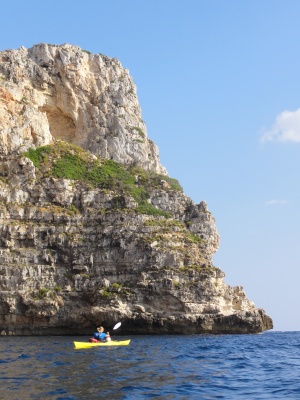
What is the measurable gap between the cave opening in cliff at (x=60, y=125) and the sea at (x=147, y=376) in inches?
2234

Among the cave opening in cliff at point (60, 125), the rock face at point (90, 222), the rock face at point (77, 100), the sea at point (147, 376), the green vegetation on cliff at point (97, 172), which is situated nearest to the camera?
the sea at point (147, 376)

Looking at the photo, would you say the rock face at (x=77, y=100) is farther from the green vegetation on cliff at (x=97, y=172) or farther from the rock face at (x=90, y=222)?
the green vegetation on cliff at (x=97, y=172)

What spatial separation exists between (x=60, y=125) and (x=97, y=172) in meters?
14.2

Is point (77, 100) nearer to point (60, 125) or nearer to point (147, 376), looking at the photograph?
point (60, 125)

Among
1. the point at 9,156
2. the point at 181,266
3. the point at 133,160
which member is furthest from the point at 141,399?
the point at 133,160

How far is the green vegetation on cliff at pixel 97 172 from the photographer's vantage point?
250 ft

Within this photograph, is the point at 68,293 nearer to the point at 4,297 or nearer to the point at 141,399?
the point at 4,297

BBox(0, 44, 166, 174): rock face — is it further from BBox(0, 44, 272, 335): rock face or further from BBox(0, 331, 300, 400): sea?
BBox(0, 331, 300, 400): sea

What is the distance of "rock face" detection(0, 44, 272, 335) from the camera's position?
2459 inches

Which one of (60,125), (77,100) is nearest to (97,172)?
(60,125)

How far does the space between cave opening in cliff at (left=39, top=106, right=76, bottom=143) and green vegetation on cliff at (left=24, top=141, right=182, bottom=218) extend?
155 inches

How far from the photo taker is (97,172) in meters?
79.5

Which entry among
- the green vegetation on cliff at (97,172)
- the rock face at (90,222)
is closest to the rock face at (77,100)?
the rock face at (90,222)

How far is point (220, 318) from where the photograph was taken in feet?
206
